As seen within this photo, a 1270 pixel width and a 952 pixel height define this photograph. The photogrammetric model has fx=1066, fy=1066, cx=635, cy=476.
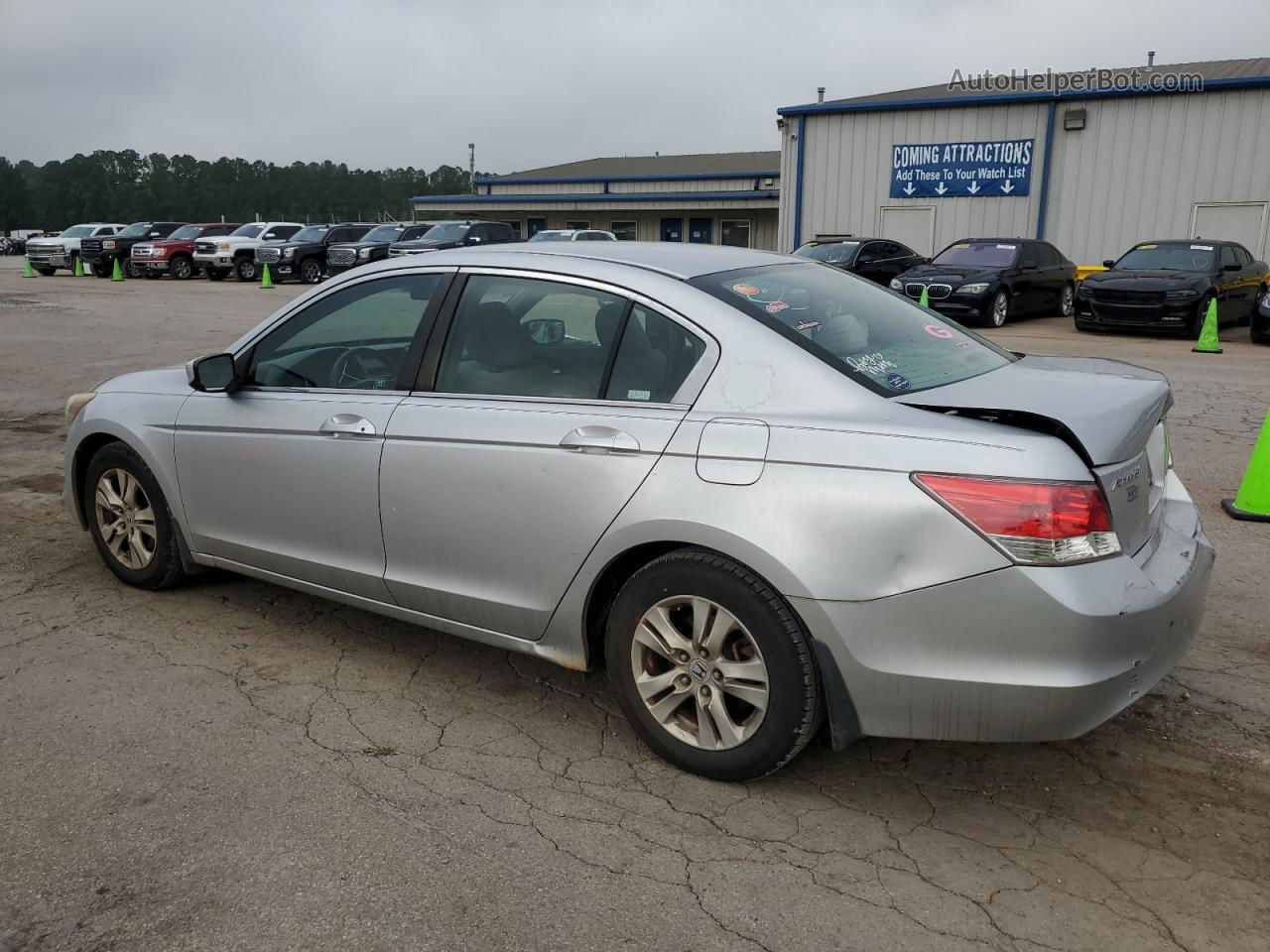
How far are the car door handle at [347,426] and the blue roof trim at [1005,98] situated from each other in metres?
25.9

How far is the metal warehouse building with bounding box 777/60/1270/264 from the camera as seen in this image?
2458 centimetres

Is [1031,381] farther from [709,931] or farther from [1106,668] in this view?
[709,931]

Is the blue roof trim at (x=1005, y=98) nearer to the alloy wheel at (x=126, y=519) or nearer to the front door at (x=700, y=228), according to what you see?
the front door at (x=700, y=228)

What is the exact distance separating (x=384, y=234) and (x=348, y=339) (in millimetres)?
26745

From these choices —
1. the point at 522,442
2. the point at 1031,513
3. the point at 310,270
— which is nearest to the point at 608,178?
the point at 310,270

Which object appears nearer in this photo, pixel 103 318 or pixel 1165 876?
pixel 1165 876

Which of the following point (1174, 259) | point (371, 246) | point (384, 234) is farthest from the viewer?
point (384, 234)

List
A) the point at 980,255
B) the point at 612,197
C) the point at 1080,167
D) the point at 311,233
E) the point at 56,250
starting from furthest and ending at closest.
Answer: the point at 612,197
the point at 56,250
the point at 311,233
the point at 1080,167
the point at 980,255

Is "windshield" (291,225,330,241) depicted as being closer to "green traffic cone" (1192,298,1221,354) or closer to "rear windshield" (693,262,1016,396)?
"green traffic cone" (1192,298,1221,354)

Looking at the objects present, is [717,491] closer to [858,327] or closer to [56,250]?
[858,327]

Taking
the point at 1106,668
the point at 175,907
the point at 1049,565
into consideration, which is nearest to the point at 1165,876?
the point at 1106,668

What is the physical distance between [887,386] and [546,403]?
110 centimetres

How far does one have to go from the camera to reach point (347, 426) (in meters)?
3.93

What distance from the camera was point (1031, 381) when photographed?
11.3 feet
